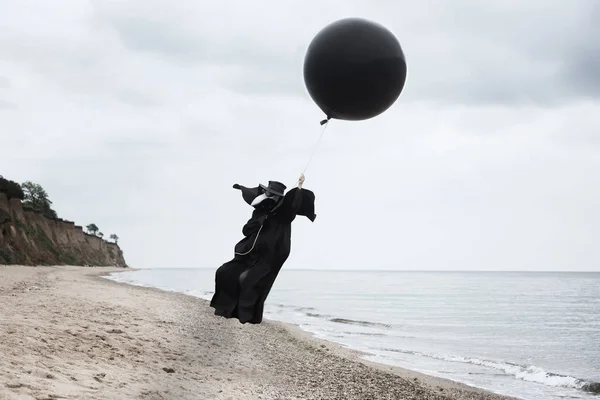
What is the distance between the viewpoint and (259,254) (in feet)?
19.0

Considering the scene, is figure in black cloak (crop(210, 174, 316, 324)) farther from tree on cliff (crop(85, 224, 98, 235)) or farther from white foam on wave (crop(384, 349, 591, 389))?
tree on cliff (crop(85, 224, 98, 235))

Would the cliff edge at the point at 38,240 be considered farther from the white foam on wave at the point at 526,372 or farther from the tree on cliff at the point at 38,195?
the white foam on wave at the point at 526,372

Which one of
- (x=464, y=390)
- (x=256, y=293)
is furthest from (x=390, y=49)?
(x=464, y=390)

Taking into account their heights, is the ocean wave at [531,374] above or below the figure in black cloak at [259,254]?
below

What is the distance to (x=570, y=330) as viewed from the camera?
1075 inches

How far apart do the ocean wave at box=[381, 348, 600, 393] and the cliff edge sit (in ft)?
101

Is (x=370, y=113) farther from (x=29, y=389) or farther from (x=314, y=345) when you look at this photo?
(x=314, y=345)

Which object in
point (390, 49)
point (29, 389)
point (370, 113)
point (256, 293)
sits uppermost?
point (390, 49)

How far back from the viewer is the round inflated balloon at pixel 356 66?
5.07 meters

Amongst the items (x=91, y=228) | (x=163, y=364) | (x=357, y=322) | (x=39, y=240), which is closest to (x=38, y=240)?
(x=39, y=240)

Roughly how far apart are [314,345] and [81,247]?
63.0 m

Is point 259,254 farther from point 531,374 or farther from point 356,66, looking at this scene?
point 531,374

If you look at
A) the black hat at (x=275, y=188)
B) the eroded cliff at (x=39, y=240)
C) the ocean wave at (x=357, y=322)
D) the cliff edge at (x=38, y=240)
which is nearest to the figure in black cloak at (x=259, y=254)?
the black hat at (x=275, y=188)

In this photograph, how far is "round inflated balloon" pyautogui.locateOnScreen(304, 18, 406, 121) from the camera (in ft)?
16.6
